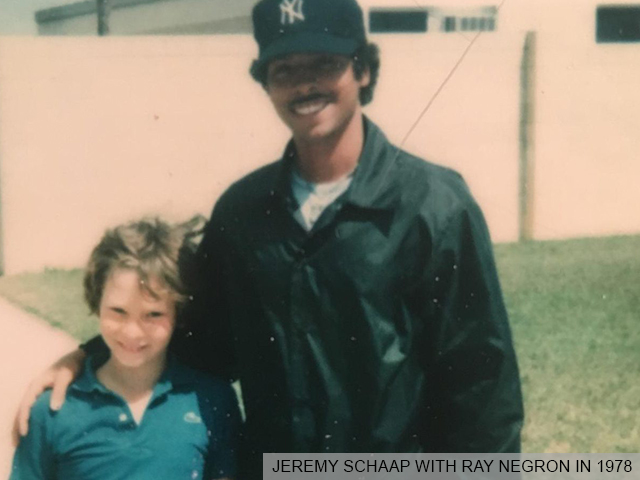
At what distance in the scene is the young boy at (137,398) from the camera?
140cm

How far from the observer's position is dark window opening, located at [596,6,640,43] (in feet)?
6.21

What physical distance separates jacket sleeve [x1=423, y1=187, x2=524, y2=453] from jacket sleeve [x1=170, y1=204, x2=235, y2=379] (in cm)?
39

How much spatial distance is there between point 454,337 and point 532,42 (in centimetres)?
95

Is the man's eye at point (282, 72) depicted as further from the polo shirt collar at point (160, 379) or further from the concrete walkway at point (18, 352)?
the concrete walkway at point (18, 352)

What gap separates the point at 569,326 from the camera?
302 centimetres

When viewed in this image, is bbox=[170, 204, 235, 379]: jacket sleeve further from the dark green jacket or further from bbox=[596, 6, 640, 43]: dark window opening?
bbox=[596, 6, 640, 43]: dark window opening

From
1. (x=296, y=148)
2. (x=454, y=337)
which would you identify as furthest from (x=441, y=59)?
(x=454, y=337)

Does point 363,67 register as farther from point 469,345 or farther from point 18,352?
point 18,352

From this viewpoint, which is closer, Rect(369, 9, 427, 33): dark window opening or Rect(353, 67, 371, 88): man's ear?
Rect(353, 67, 371, 88): man's ear

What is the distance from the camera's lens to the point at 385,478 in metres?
1.40

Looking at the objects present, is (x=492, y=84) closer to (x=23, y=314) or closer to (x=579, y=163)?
(x=579, y=163)

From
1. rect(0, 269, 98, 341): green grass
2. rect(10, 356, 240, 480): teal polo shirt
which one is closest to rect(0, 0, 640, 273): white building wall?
rect(0, 269, 98, 341): green grass

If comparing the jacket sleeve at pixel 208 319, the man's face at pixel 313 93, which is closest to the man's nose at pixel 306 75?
the man's face at pixel 313 93

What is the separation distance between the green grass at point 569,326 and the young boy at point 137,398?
3.10 ft
